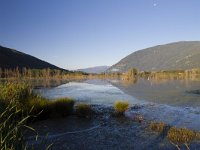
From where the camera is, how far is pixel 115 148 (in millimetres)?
15125

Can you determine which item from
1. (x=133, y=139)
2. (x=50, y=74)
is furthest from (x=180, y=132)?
(x=50, y=74)

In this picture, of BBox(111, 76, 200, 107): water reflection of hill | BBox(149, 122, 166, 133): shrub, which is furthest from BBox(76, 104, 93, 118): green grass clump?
BBox(111, 76, 200, 107): water reflection of hill

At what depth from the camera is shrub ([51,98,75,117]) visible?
24.9 meters

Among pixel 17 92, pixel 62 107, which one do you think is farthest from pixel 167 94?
pixel 17 92

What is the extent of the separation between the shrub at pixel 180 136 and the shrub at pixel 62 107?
370 inches

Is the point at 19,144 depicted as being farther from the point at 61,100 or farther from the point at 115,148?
the point at 61,100

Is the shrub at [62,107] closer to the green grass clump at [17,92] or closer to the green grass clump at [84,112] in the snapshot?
the green grass clump at [84,112]

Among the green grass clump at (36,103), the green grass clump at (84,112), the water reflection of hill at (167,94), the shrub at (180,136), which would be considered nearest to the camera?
the shrub at (180,136)

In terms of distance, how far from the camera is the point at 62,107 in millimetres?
25406

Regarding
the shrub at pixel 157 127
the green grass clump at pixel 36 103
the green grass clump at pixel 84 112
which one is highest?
the green grass clump at pixel 36 103

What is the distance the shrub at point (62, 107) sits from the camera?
981 inches

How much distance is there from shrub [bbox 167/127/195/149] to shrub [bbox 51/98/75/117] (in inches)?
370

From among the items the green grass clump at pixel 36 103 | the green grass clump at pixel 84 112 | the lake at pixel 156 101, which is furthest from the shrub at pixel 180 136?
the green grass clump at pixel 36 103

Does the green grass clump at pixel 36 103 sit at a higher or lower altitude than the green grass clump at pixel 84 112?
higher
